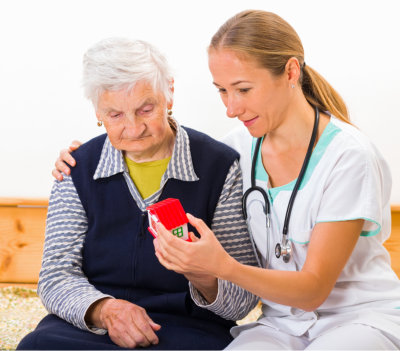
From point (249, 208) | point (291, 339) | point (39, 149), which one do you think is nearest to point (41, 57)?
point (39, 149)

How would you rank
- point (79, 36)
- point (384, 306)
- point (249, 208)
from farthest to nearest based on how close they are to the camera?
1. point (79, 36)
2. point (249, 208)
3. point (384, 306)

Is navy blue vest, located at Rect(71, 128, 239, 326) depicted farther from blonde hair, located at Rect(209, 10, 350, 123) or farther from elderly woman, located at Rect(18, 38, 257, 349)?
blonde hair, located at Rect(209, 10, 350, 123)

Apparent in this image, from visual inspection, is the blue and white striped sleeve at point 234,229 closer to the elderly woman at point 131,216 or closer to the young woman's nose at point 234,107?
the elderly woman at point 131,216

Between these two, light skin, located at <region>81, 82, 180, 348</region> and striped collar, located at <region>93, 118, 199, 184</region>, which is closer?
light skin, located at <region>81, 82, 180, 348</region>

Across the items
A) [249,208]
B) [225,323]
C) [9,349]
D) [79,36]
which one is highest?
[79,36]

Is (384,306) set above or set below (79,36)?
below

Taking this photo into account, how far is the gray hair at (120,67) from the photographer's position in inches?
63.0

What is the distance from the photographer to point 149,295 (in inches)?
69.8

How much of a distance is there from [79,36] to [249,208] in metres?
1.46

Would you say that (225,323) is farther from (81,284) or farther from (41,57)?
→ (41,57)

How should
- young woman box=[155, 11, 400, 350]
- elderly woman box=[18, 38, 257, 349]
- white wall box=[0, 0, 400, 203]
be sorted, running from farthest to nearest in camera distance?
white wall box=[0, 0, 400, 203] → elderly woman box=[18, 38, 257, 349] → young woman box=[155, 11, 400, 350]

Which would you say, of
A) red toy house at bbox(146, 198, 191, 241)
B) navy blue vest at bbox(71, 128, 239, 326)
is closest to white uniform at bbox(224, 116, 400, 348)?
navy blue vest at bbox(71, 128, 239, 326)

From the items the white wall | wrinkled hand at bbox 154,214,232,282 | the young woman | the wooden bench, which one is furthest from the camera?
the wooden bench

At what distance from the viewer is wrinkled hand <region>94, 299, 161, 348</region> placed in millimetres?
1584
